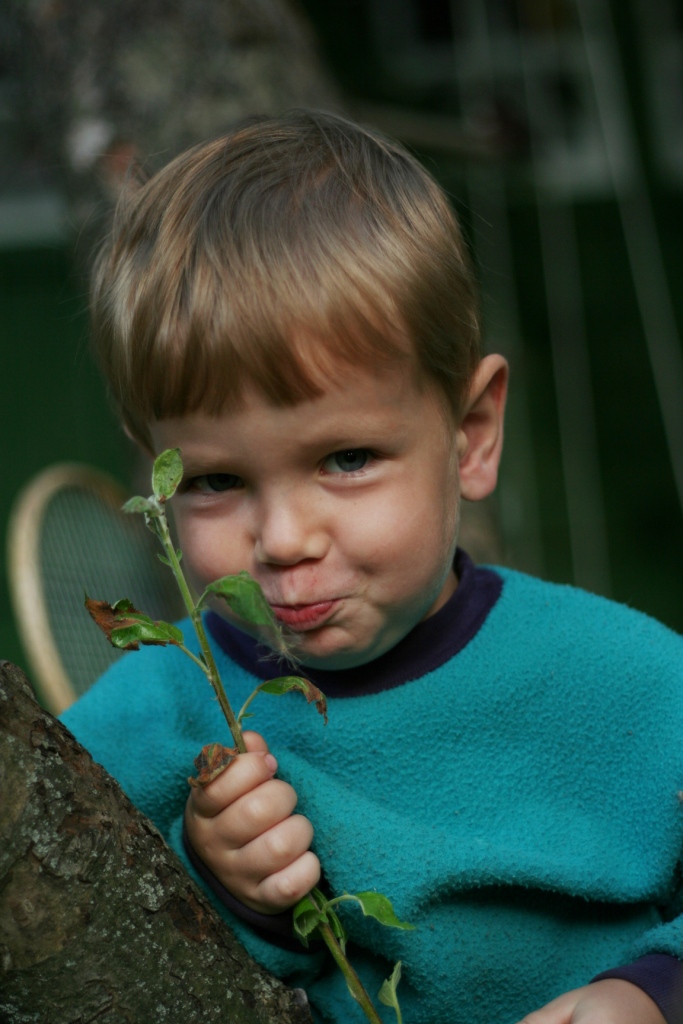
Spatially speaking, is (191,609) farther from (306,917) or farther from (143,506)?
(306,917)

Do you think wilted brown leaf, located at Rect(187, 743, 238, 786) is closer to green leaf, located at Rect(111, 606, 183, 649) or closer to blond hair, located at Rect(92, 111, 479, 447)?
green leaf, located at Rect(111, 606, 183, 649)

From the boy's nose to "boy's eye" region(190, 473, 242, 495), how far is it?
0.05m

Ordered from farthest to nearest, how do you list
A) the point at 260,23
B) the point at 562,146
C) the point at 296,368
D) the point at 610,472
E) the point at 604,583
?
the point at 562,146 < the point at 610,472 < the point at 604,583 < the point at 260,23 < the point at 296,368

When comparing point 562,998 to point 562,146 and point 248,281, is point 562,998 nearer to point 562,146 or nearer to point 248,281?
point 248,281

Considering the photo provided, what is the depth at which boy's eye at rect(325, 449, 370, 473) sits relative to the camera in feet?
3.18

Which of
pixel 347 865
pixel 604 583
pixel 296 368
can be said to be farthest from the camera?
pixel 604 583

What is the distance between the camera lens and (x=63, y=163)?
8.63 ft

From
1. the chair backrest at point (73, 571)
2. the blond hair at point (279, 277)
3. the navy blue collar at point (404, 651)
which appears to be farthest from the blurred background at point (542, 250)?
the navy blue collar at point (404, 651)

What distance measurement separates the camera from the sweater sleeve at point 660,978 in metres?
0.95

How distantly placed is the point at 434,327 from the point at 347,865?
484 millimetres

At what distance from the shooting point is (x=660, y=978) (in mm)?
970

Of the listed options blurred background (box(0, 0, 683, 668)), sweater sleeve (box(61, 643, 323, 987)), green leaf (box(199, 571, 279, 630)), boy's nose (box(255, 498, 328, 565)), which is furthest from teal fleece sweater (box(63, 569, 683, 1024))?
blurred background (box(0, 0, 683, 668))

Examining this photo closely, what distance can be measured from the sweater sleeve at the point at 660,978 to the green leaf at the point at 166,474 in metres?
0.56

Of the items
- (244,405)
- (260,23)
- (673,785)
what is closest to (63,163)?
(260,23)
